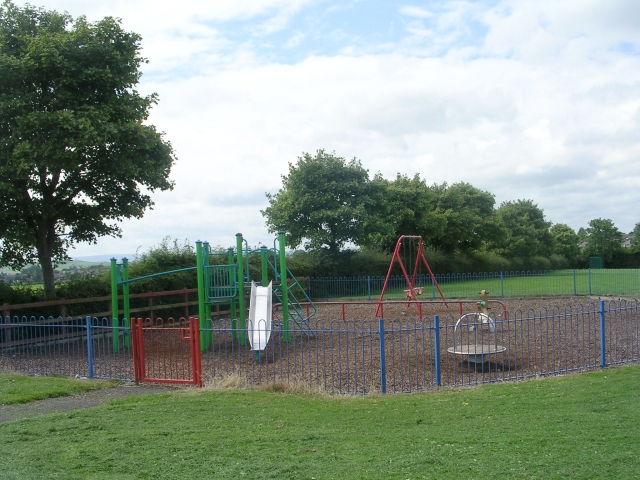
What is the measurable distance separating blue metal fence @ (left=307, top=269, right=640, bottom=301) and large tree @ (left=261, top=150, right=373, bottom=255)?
2.48 meters

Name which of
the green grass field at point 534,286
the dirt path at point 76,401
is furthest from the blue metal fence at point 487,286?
the dirt path at point 76,401

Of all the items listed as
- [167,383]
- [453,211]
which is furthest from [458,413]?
[453,211]

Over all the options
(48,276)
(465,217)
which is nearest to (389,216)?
(465,217)

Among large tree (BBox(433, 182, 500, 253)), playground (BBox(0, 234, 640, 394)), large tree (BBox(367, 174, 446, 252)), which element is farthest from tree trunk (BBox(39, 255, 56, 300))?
large tree (BBox(433, 182, 500, 253))

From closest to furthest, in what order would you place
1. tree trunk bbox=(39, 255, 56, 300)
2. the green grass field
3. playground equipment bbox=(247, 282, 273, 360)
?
1. playground equipment bbox=(247, 282, 273, 360)
2. tree trunk bbox=(39, 255, 56, 300)
3. the green grass field

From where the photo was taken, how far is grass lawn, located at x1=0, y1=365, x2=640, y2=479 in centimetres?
585

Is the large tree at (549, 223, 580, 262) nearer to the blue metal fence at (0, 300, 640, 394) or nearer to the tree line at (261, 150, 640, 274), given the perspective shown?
the tree line at (261, 150, 640, 274)

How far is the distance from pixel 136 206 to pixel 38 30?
16.5 feet

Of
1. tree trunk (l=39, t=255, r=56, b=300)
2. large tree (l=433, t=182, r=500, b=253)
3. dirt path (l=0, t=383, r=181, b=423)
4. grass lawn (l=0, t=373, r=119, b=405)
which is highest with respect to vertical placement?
large tree (l=433, t=182, r=500, b=253)

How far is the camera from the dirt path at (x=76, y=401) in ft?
29.3

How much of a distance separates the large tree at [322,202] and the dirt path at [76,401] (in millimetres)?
21327

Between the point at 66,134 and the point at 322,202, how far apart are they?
57.5ft

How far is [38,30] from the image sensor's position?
16234 mm

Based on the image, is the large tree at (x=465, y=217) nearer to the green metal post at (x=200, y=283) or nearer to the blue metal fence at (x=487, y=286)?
the blue metal fence at (x=487, y=286)
